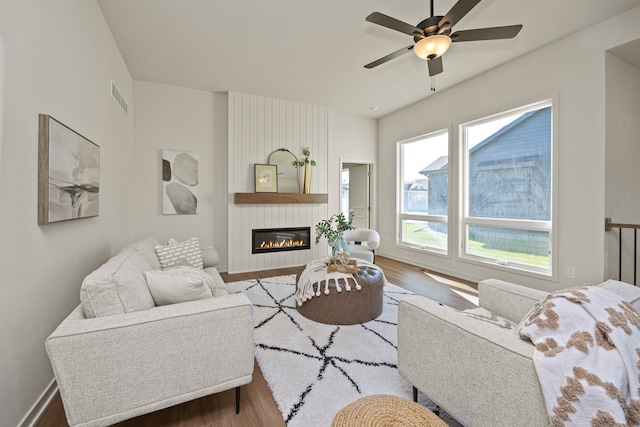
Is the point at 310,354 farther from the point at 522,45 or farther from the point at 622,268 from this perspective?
the point at 522,45

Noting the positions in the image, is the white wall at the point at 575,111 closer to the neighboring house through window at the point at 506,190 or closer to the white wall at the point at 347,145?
the neighboring house through window at the point at 506,190

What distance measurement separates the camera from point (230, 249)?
455 centimetres

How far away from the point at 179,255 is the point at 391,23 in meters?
2.90

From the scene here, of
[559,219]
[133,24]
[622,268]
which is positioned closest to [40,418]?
[133,24]

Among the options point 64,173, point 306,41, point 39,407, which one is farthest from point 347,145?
point 39,407

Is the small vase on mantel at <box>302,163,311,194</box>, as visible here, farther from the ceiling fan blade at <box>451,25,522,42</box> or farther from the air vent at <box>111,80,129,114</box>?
the ceiling fan blade at <box>451,25,522,42</box>

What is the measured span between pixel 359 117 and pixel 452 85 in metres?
2.04

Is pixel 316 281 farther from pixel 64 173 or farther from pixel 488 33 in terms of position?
pixel 488 33

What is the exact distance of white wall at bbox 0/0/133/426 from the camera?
1.29m

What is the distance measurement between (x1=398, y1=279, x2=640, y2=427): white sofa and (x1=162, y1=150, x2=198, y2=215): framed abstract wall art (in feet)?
12.9

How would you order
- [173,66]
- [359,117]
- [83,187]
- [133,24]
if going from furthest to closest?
[359,117]
[173,66]
[133,24]
[83,187]

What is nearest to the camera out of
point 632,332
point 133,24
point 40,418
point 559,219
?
point 632,332

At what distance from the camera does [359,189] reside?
6445 millimetres

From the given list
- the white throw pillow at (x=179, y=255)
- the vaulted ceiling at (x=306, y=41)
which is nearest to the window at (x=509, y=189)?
the vaulted ceiling at (x=306, y=41)
